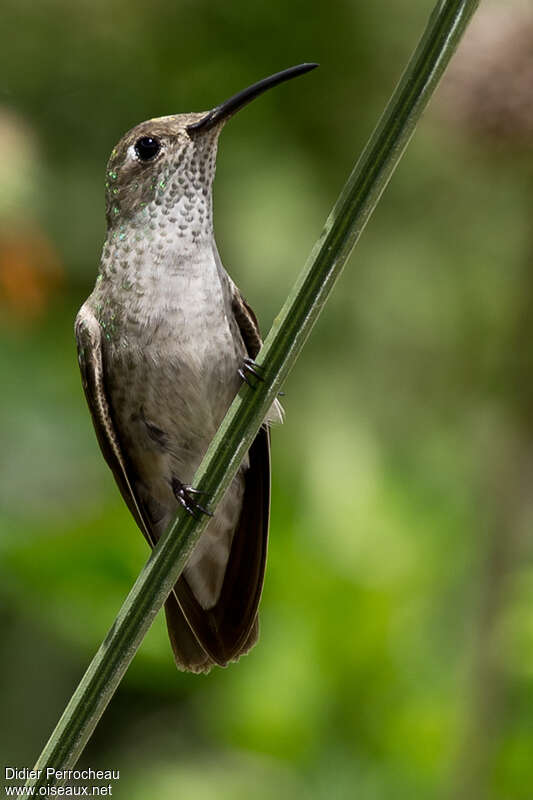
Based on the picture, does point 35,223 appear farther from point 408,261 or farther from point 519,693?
point 519,693

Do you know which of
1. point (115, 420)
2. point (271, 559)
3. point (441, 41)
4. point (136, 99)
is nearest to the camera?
point (441, 41)

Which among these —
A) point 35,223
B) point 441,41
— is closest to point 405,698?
point 35,223

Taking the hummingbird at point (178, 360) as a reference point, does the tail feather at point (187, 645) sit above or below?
below

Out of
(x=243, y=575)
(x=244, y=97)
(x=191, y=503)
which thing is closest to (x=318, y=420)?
(x=243, y=575)

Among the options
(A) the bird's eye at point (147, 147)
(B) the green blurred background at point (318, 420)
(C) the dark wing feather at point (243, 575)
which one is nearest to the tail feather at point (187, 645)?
(C) the dark wing feather at point (243, 575)

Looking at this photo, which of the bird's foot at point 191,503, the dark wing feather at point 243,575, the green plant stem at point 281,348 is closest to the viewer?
the green plant stem at point 281,348

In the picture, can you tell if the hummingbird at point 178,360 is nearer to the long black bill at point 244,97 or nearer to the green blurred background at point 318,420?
the long black bill at point 244,97

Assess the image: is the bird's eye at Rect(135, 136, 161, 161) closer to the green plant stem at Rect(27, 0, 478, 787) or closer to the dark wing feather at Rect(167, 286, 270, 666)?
the dark wing feather at Rect(167, 286, 270, 666)

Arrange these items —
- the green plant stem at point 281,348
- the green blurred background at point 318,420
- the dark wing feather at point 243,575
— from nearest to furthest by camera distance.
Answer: the green plant stem at point 281,348 → the dark wing feather at point 243,575 → the green blurred background at point 318,420
